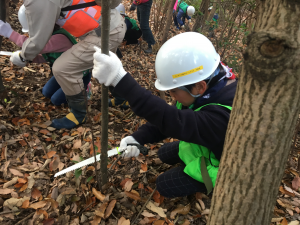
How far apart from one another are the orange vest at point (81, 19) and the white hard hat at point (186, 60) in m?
1.17

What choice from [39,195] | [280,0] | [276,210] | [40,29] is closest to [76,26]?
[40,29]

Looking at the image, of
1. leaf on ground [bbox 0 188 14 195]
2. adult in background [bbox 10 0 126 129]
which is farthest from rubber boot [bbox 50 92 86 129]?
leaf on ground [bbox 0 188 14 195]

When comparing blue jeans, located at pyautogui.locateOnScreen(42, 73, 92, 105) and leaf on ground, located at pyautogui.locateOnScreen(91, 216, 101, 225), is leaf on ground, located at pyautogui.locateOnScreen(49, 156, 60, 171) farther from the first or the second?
blue jeans, located at pyautogui.locateOnScreen(42, 73, 92, 105)

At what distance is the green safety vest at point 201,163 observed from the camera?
1.87 metres

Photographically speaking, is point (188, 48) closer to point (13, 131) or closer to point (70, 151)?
point (70, 151)

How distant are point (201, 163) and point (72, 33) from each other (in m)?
2.06

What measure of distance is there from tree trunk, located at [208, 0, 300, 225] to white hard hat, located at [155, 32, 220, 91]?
862mm

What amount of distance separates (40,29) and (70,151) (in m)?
1.40

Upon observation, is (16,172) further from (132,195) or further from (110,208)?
(132,195)

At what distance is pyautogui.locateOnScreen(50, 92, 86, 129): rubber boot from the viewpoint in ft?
9.44

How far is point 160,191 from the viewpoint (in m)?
2.11

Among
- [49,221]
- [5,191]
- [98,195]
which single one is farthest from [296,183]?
[5,191]

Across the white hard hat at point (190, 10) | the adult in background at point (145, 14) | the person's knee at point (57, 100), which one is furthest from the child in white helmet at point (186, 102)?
the white hard hat at point (190, 10)

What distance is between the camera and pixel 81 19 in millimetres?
2447
